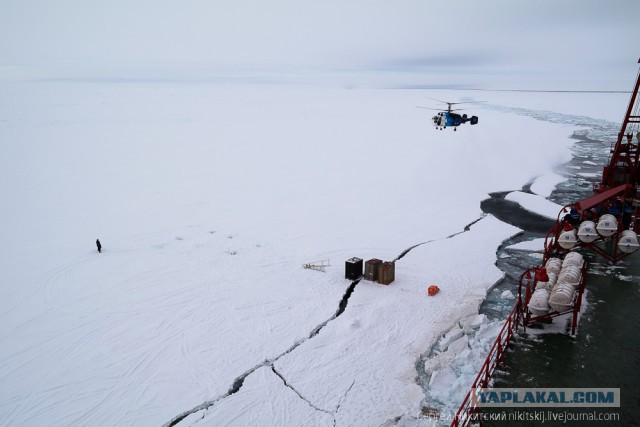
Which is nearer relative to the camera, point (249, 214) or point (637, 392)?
point (637, 392)

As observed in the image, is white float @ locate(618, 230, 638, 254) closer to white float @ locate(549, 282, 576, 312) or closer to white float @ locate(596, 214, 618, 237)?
white float @ locate(596, 214, 618, 237)

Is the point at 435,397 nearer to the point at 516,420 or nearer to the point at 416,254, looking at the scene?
the point at 516,420

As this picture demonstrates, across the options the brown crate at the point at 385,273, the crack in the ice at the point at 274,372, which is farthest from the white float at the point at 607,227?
the crack in the ice at the point at 274,372

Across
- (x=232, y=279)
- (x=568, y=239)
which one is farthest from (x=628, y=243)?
(x=232, y=279)

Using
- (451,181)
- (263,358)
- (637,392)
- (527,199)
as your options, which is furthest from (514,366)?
(451,181)

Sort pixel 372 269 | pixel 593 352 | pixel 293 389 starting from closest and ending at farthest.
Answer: pixel 593 352, pixel 293 389, pixel 372 269

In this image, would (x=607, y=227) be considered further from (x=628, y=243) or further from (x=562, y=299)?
(x=562, y=299)
